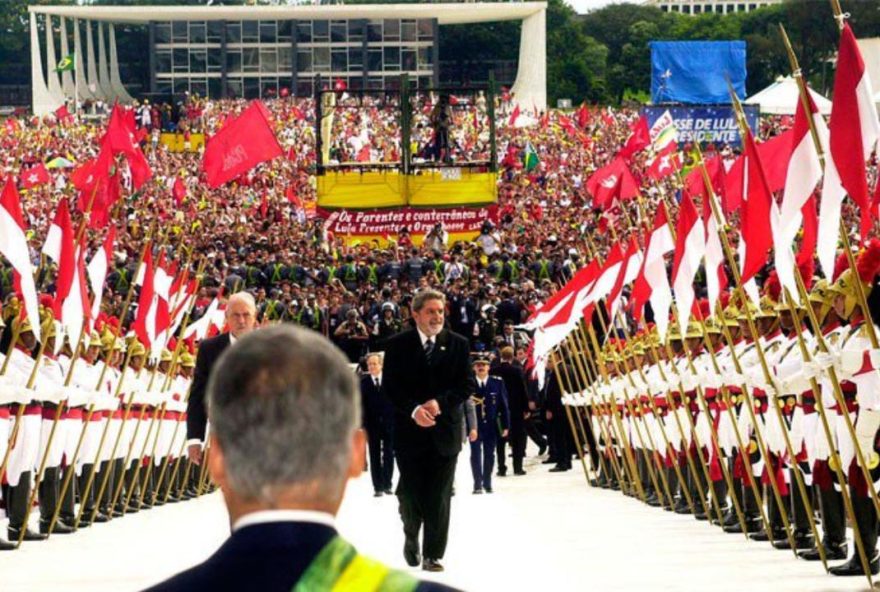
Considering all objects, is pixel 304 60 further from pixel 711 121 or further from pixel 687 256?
pixel 687 256

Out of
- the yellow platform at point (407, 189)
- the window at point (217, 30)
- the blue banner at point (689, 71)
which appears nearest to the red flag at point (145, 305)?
the yellow platform at point (407, 189)

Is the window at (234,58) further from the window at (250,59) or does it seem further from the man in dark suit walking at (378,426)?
the man in dark suit walking at (378,426)

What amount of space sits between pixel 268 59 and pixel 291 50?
150cm

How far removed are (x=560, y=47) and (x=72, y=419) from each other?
144080mm

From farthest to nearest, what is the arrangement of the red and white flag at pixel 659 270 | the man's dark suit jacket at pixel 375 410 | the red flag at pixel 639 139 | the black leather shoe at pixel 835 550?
the red flag at pixel 639 139
the man's dark suit jacket at pixel 375 410
the red and white flag at pixel 659 270
the black leather shoe at pixel 835 550

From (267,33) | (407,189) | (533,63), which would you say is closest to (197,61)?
(267,33)

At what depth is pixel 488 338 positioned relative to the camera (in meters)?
40.6

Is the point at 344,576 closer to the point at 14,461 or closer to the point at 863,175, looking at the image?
the point at 863,175

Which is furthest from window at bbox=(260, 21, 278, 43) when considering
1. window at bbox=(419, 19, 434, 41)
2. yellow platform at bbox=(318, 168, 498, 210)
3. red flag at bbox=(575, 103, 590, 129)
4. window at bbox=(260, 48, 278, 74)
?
yellow platform at bbox=(318, 168, 498, 210)

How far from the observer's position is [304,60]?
431ft

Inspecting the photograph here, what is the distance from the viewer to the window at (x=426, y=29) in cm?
13100

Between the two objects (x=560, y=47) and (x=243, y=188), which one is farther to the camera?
(x=560, y=47)

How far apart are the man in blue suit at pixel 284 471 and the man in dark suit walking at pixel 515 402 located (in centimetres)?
2693

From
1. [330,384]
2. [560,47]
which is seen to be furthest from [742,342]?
[560,47]
